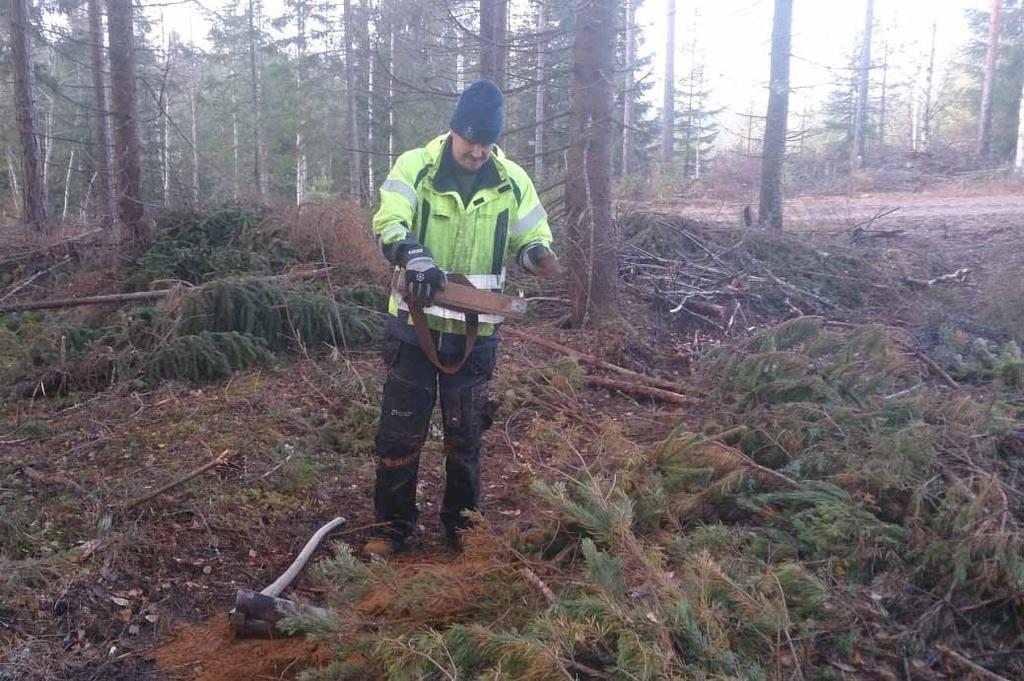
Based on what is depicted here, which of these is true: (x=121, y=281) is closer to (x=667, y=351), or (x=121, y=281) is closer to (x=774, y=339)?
(x=667, y=351)

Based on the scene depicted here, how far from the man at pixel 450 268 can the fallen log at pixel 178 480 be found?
43.9 inches

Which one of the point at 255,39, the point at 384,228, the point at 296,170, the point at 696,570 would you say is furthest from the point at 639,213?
the point at 255,39

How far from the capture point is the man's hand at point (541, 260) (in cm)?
396

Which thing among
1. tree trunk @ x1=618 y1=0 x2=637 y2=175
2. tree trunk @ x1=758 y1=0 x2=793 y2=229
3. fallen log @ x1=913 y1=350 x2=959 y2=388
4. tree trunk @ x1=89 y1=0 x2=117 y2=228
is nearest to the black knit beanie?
fallen log @ x1=913 y1=350 x2=959 y2=388

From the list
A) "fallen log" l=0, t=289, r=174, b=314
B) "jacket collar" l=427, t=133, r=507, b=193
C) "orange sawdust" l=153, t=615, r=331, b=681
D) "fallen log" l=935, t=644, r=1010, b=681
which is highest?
"jacket collar" l=427, t=133, r=507, b=193

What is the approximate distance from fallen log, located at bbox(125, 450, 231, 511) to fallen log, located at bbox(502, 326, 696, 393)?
3011 mm

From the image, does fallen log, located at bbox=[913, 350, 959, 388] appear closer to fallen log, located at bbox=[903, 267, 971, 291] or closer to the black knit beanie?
fallen log, located at bbox=[903, 267, 971, 291]

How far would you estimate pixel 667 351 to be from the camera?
765cm

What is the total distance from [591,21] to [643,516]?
215 inches

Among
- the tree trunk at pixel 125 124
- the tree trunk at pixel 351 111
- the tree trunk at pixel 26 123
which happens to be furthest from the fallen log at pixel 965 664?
the tree trunk at pixel 351 111

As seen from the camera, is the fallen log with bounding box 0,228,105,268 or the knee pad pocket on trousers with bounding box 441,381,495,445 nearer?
the knee pad pocket on trousers with bounding box 441,381,495,445

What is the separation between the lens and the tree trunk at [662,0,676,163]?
2752 centimetres

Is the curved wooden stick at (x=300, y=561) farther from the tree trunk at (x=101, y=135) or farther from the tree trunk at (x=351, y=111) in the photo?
the tree trunk at (x=351, y=111)

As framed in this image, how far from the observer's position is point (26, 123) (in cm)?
1325
